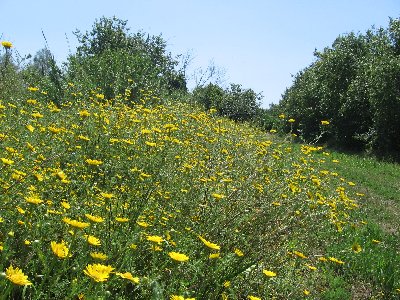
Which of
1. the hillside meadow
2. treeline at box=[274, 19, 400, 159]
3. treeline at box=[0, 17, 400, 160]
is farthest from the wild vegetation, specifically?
treeline at box=[274, 19, 400, 159]

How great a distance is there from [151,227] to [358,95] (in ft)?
64.9

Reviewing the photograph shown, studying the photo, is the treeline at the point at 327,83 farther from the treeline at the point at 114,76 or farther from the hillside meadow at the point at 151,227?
the hillside meadow at the point at 151,227

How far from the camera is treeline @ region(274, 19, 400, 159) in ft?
58.3

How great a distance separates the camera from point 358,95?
20.5 metres

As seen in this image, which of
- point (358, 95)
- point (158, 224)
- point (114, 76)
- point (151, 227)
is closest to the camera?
point (151, 227)

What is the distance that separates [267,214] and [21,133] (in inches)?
92.2

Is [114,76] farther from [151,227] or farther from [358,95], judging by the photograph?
[358,95]

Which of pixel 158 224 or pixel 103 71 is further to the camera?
pixel 103 71

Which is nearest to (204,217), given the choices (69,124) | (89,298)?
(89,298)

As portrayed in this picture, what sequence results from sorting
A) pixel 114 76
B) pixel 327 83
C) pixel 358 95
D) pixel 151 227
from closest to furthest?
1. pixel 151 227
2. pixel 114 76
3. pixel 358 95
4. pixel 327 83

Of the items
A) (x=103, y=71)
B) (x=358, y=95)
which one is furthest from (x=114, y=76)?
(x=358, y=95)

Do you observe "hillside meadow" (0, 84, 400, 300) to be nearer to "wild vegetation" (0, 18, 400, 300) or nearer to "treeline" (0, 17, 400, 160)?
"wild vegetation" (0, 18, 400, 300)

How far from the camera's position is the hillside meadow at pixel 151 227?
1.93m

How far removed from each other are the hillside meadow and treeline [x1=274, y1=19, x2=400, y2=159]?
13656 mm
